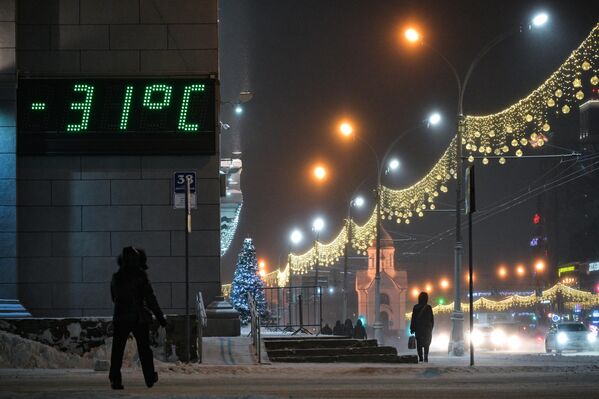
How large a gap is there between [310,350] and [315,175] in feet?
93.2

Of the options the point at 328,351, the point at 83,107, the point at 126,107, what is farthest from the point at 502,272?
the point at 83,107

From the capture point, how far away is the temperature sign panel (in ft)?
67.5

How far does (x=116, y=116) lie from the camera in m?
20.8

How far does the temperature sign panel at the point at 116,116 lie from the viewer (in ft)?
67.5

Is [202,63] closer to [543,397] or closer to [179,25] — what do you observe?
[179,25]

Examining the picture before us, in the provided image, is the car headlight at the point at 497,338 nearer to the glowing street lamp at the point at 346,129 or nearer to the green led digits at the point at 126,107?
the glowing street lamp at the point at 346,129

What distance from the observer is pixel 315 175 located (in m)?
49.0

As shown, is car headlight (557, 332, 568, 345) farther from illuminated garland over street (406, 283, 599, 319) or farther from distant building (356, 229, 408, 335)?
distant building (356, 229, 408, 335)

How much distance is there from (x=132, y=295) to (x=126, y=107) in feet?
34.3

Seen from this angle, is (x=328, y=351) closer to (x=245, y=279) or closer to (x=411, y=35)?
(x=411, y=35)

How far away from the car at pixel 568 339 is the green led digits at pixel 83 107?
25.2m

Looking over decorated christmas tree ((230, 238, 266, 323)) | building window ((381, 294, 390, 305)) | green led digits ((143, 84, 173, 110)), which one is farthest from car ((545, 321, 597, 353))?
building window ((381, 294, 390, 305))

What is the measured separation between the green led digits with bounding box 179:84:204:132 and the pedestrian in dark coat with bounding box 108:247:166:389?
1009 cm

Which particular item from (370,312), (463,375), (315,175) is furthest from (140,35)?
(370,312)
